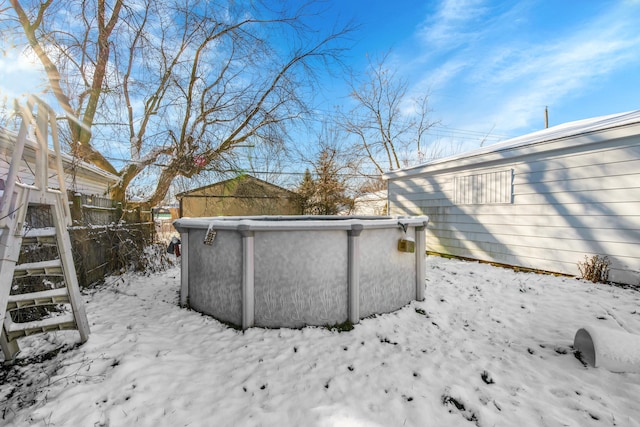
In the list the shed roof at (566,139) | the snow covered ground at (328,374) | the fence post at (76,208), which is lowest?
the snow covered ground at (328,374)

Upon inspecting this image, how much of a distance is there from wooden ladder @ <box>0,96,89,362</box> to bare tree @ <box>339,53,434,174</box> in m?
11.6

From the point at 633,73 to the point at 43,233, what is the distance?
10.9 m

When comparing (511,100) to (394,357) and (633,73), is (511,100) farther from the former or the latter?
(394,357)

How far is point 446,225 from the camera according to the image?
621 centimetres

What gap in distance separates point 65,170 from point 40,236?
4.83 metres

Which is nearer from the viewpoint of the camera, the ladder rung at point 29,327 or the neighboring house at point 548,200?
the ladder rung at point 29,327

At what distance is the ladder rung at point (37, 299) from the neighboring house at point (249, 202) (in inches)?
315

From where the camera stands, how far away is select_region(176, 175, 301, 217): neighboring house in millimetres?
9961

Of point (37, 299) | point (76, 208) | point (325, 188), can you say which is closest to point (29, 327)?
point (37, 299)

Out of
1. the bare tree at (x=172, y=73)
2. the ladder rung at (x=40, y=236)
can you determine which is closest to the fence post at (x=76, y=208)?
the ladder rung at (x=40, y=236)

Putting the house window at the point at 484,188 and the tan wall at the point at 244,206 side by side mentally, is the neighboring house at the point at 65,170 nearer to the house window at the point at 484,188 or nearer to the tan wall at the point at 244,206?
the tan wall at the point at 244,206

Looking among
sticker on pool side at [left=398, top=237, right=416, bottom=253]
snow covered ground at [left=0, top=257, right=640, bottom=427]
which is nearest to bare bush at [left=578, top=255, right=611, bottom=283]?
snow covered ground at [left=0, top=257, right=640, bottom=427]

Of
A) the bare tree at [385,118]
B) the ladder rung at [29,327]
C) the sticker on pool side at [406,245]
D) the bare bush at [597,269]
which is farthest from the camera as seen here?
the bare tree at [385,118]

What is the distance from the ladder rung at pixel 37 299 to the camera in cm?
178
